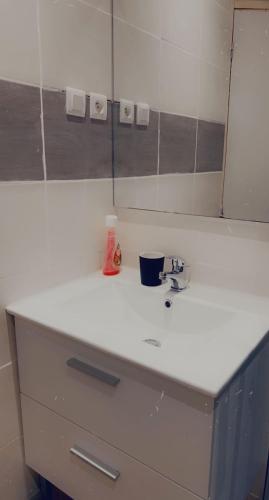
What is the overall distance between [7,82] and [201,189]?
59 cm

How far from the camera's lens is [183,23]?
1.12m

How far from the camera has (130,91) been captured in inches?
48.6

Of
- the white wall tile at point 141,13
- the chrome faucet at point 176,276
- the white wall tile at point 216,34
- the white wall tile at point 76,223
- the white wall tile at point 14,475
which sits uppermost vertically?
the white wall tile at point 141,13

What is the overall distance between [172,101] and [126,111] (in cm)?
A: 16

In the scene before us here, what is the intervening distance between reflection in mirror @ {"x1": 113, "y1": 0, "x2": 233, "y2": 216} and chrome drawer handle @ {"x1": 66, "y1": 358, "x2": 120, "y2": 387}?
54 cm

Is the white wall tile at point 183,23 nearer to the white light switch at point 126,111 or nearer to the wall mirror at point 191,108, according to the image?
the wall mirror at point 191,108

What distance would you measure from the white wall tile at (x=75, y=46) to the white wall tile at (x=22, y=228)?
300 millimetres

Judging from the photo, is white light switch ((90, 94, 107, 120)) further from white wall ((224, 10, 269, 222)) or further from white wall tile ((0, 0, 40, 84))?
white wall ((224, 10, 269, 222))

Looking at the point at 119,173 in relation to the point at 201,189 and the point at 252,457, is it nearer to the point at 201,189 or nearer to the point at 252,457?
the point at 201,189

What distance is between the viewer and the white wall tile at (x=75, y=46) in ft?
3.29

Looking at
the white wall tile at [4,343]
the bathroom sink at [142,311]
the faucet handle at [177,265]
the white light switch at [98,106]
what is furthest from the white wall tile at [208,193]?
the white wall tile at [4,343]

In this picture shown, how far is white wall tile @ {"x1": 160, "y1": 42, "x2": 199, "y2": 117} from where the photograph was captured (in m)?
1.11

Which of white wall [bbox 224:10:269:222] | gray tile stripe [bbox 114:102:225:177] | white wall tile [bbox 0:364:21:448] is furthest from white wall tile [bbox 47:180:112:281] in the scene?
white wall [bbox 224:10:269:222]

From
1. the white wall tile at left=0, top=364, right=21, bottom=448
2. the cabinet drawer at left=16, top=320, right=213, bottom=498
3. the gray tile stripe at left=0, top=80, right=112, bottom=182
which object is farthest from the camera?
the white wall tile at left=0, top=364, right=21, bottom=448
